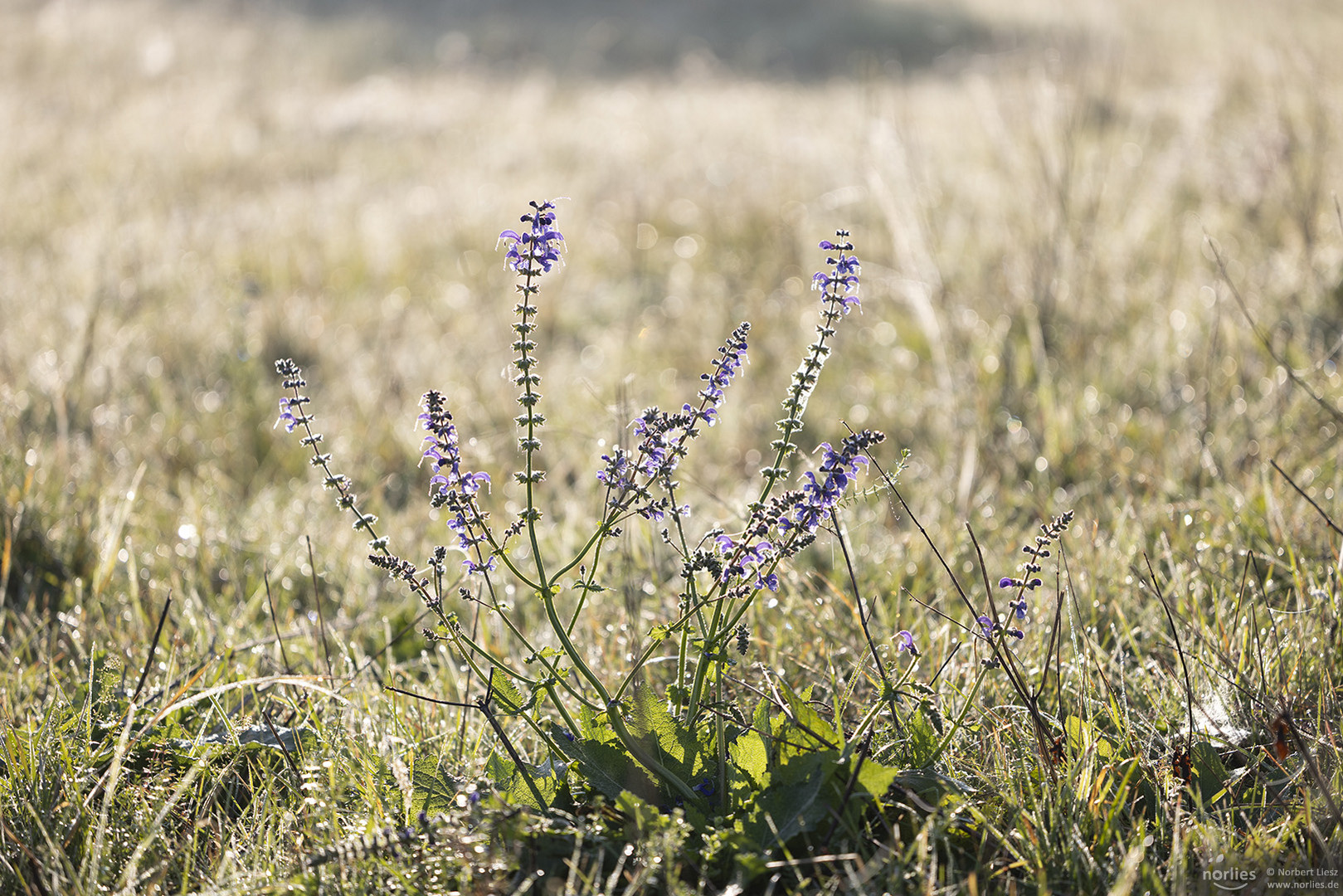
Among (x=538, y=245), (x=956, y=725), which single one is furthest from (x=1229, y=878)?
(x=538, y=245)

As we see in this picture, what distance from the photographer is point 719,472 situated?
3.62m

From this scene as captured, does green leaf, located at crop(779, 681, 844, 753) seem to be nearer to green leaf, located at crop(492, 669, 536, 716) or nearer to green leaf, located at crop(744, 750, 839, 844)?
green leaf, located at crop(744, 750, 839, 844)

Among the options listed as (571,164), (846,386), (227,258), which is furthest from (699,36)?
(846,386)

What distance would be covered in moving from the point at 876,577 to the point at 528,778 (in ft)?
4.24

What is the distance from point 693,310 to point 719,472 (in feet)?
5.59

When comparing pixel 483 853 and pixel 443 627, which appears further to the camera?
pixel 443 627

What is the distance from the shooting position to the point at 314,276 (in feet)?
19.3

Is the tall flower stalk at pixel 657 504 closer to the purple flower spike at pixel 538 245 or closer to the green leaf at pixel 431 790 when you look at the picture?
the purple flower spike at pixel 538 245

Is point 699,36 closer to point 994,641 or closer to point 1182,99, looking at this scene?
point 1182,99

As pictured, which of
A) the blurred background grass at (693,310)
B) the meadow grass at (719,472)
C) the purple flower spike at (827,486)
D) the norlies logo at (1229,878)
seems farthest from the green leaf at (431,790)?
the norlies logo at (1229,878)

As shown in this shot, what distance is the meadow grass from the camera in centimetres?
167

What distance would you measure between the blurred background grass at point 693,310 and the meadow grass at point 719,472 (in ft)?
0.10

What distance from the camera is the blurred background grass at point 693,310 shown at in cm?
293

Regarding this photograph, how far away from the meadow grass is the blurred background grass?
29 mm
